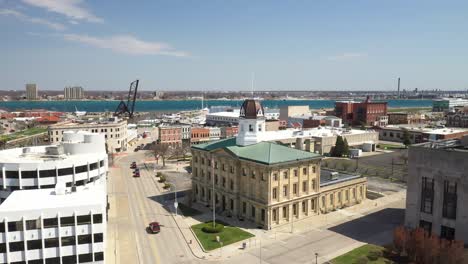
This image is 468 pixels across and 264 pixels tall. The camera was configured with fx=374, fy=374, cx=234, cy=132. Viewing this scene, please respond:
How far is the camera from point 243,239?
190 feet

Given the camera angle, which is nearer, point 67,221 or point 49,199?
point 67,221

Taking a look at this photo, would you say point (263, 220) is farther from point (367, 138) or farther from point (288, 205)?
point (367, 138)

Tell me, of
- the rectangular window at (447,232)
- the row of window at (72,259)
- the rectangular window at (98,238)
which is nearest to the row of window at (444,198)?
the rectangular window at (447,232)

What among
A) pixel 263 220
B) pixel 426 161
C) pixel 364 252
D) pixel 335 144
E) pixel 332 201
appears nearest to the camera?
pixel 364 252

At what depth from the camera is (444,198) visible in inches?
2168

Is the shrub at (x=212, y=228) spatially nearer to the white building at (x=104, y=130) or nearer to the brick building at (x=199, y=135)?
the brick building at (x=199, y=135)

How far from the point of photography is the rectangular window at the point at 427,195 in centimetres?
5669

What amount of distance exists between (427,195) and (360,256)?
51.0 ft

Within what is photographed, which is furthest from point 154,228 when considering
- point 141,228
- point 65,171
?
point 65,171

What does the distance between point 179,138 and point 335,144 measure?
60.5 meters

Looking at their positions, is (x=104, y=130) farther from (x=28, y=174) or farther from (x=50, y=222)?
(x=50, y=222)

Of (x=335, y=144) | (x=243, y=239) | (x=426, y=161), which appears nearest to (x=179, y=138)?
(x=335, y=144)

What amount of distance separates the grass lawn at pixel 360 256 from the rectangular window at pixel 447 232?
974cm

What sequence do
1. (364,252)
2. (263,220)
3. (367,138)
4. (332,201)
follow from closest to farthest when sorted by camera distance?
(364,252)
(263,220)
(332,201)
(367,138)
